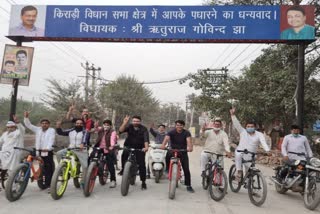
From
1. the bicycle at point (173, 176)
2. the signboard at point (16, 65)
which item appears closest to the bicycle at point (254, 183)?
the bicycle at point (173, 176)

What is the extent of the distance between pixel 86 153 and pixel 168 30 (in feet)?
14.3

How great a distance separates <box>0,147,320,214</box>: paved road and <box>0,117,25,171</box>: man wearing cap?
2.15 ft

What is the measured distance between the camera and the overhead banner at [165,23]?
33.0 ft

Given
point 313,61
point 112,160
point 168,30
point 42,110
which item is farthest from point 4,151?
point 42,110

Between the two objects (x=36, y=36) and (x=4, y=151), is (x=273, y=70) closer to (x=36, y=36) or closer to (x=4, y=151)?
(x=36, y=36)

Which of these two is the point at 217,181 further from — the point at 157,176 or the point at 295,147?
the point at 157,176

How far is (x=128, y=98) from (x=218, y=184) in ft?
130

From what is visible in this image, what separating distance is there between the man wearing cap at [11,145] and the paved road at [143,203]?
657mm

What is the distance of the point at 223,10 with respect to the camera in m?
10.3

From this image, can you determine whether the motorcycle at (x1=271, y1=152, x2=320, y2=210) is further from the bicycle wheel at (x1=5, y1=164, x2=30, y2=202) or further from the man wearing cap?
the man wearing cap

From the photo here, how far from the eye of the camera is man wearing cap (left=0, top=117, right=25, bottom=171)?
25.1 ft

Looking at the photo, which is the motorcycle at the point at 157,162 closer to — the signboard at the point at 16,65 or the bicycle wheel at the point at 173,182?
the bicycle wheel at the point at 173,182

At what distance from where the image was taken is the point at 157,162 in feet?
31.4

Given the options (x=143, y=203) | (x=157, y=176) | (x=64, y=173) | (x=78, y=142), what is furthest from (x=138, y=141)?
(x=64, y=173)
